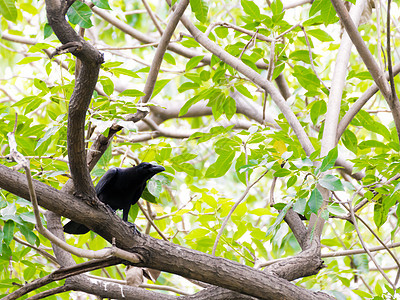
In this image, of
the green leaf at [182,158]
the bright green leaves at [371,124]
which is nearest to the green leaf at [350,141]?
the bright green leaves at [371,124]

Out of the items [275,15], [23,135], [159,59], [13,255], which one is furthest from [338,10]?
[13,255]

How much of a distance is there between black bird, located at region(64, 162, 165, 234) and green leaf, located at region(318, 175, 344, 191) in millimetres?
1330

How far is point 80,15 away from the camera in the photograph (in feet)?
6.98

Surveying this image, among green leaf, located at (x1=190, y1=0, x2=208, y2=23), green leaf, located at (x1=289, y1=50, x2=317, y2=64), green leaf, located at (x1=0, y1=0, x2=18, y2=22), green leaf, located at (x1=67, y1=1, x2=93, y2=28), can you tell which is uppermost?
green leaf, located at (x1=0, y1=0, x2=18, y2=22)

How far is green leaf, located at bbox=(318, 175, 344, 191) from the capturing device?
90.8 inches

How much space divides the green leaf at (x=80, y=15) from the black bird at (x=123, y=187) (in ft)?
4.62

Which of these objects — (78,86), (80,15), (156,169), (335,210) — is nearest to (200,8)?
(156,169)

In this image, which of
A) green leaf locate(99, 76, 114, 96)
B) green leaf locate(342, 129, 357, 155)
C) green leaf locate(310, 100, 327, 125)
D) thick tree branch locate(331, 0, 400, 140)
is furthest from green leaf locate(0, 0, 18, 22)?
green leaf locate(342, 129, 357, 155)

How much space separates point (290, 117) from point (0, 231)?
6.74 ft

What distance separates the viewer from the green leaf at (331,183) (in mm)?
2307

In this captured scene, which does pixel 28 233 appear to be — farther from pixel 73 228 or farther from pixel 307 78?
pixel 307 78

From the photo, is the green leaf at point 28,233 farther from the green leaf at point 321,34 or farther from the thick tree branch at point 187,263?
the green leaf at point 321,34

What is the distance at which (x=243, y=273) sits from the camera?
8.33ft

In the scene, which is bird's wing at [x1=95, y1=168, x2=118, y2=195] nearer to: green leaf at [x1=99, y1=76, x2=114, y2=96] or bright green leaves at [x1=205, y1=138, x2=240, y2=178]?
green leaf at [x1=99, y1=76, x2=114, y2=96]
